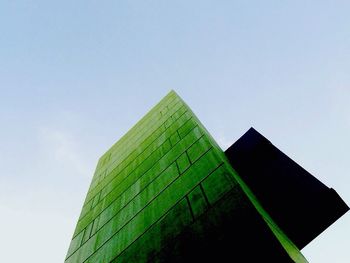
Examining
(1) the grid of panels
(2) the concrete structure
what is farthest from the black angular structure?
(1) the grid of panels

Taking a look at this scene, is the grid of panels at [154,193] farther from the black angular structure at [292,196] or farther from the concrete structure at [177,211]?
the black angular structure at [292,196]

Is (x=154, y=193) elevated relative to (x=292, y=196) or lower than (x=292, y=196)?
elevated

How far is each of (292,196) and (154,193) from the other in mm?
2340

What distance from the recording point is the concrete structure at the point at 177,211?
3.26m

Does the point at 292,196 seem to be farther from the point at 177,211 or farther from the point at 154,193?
the point at 154,193

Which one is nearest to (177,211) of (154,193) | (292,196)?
(154,193)

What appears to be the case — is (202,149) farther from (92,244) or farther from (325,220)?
(92,244)

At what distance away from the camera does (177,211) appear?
4.33m

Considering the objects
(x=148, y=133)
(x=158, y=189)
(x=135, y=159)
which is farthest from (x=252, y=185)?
(x=148, y=133)

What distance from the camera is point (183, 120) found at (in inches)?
294

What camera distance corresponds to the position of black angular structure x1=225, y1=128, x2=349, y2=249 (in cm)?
448

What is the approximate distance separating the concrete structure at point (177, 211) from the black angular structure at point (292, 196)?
14.4 inches

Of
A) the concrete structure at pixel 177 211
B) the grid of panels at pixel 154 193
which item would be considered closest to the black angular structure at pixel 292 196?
the concrete structure at pixel 177 211

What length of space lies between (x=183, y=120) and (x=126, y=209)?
8.53 feet
